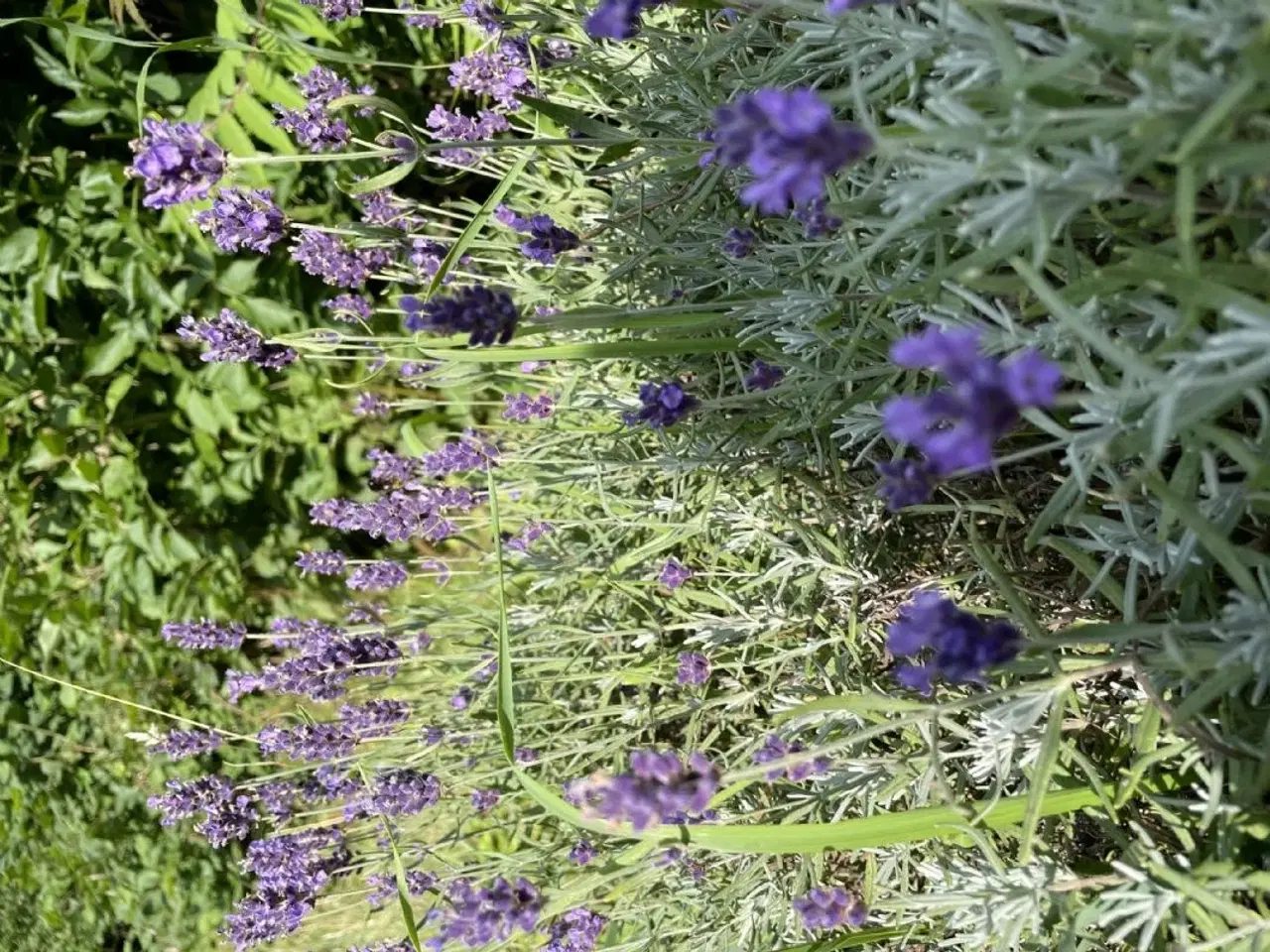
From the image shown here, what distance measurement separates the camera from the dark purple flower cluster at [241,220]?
1.97 m

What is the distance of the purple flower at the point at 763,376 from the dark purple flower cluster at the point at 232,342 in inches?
43.8

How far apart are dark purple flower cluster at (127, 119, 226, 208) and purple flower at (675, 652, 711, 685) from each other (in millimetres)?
1301

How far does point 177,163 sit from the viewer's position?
1533 millimetres

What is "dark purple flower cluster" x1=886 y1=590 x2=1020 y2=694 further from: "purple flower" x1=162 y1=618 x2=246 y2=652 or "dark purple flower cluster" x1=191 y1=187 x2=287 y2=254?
"purple flower" x1=162 y1=618 x2=246 y2=652

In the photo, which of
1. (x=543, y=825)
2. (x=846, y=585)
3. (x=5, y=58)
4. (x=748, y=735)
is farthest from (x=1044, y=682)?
(x=5, y=58)

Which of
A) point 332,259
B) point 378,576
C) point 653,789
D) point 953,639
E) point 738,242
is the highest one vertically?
point 953,639

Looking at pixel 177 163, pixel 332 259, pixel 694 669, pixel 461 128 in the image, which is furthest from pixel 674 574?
pixel 177 163

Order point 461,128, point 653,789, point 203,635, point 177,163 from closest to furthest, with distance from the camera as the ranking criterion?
point 653,789, point 177,163, point 461,128, point 203,635

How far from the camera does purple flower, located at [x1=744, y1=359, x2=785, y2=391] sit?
187 cm

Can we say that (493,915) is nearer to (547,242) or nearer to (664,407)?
(664,407)

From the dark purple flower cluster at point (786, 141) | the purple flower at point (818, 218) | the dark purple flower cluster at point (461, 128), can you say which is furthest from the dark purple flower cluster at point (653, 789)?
the dark purple flower cluster at point (461, 128)

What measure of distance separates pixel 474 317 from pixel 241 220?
3.23ft

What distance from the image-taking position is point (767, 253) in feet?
6.15

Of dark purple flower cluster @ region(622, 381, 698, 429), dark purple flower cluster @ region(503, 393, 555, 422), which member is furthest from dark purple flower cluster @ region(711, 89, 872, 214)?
dark purple flower cluster @ region(503, 393, 555, 422)
